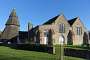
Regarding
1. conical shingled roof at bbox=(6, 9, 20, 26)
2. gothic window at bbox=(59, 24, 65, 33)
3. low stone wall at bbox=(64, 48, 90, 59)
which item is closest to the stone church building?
gothic window at bbox=(59, 24, 65, 33)

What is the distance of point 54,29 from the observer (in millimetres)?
66750

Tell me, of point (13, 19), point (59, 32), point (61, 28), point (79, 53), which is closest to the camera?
point (79, 53)

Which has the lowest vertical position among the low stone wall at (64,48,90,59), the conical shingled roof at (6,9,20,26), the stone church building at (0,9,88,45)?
the low stone wall at (64,48,90,59)

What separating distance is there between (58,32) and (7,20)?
90.1ft

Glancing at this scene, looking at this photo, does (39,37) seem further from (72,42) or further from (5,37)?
(5,37)

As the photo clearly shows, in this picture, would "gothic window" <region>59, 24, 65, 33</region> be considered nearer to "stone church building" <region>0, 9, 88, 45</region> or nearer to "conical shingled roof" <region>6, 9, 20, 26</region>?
"stone church building" <region>0, 9, 88, 45</region>

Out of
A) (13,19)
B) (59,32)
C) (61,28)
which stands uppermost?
(13,19)

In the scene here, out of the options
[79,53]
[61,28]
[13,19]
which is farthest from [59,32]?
[79,53]

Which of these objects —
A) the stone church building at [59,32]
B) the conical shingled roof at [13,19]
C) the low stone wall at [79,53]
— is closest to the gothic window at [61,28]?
the stone church building at [59,32]

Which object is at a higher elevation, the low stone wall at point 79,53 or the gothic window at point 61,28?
the gothic window at point 61,28

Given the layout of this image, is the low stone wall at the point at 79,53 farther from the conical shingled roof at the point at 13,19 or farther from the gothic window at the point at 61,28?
the conical shingled roof at the point at 13,19

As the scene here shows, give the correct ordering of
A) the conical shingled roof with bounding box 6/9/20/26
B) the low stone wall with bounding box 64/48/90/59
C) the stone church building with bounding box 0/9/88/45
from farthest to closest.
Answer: the conical shingled roof with bounding box 6/9/20/26
the stone church building with bounding box 0/9/88/45
the low stone wall with bounding box 64/48/90/59

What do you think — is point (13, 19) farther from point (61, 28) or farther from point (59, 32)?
point (59, 32)

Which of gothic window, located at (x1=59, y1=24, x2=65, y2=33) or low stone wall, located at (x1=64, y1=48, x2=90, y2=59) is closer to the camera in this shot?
low stone wall, located at (x1=64, y1=48, x2=90, y2=59)
